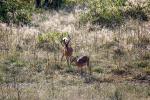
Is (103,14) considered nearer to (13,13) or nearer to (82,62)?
(13,13)

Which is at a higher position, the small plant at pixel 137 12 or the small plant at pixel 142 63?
the small plant at pixel 137 12

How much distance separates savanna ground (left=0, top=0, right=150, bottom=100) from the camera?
11.7m

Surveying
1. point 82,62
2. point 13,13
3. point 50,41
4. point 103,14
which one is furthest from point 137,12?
point 82,62

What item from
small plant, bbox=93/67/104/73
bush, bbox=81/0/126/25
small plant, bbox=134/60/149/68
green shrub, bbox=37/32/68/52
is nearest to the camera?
small plant, bbox=93/67/104/73

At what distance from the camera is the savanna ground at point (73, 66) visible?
11.7 metres

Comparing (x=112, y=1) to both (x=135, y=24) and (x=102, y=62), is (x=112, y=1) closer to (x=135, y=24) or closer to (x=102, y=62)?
(x=135, y=24)

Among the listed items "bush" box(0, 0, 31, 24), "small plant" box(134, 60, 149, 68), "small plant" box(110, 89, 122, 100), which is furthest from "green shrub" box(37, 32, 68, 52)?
"small plant" box(110, 89, 122, 100)

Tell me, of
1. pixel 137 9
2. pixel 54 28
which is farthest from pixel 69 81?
pixel 137 9

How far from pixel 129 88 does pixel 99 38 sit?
16.5 ft

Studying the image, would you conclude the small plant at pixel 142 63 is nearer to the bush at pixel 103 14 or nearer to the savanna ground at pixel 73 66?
the savanna ground at pixel 73 66

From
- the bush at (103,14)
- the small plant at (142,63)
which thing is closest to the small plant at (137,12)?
the bush at (103,14)

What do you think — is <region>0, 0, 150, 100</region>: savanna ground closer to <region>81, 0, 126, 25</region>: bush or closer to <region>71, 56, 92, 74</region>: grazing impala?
<region>71, 56, 92, 74</region>: grazing impala

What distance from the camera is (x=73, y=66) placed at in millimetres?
14273

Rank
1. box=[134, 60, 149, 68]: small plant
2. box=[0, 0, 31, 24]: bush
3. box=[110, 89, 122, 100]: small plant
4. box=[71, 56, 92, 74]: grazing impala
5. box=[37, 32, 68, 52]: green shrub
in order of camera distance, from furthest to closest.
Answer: box=[0, 0, 31, 24]: bush → box=[37, 32, 68, 52]: green shrub → box=[134, 60, 149, 68]: small plant → box=[71, 56, 92, 74]: grazing impala → box=[110, 89, 122, 100]: small plant
